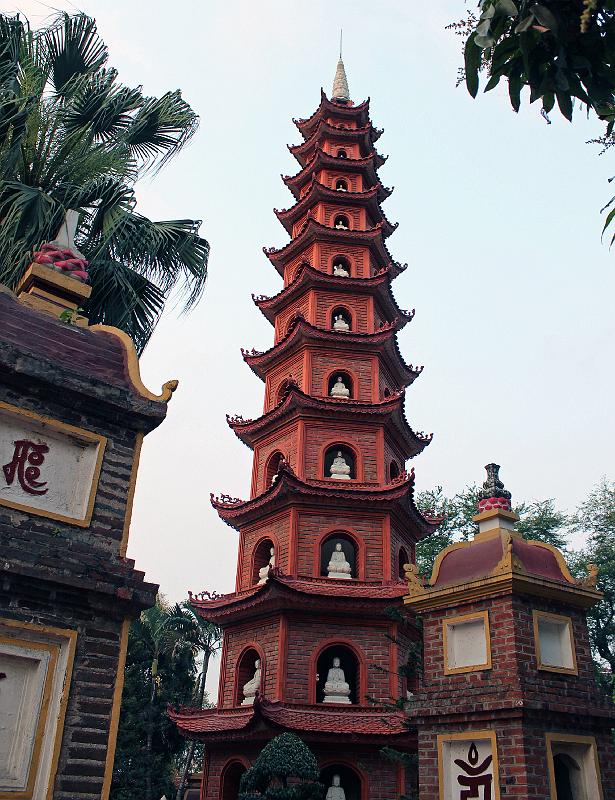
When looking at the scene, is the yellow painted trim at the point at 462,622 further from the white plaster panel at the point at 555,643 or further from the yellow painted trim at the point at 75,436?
the yellow painted trim at the point at 75,436

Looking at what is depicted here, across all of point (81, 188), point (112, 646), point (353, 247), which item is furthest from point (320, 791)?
point (353, 247)

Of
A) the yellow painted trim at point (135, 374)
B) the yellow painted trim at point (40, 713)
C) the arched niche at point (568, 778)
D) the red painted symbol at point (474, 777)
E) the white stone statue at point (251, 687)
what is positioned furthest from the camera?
the white stone statue at point (251, 687)

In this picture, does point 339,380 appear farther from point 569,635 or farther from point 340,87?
point 340,87

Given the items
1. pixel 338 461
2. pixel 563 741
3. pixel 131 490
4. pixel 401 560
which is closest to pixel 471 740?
pixel 563 741

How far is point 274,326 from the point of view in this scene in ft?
72.2

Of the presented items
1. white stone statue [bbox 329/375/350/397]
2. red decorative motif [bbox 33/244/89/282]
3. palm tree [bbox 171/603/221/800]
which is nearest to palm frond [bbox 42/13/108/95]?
red decorative motif [bbox 33/244/89/282]

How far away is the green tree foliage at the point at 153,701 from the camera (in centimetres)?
2398

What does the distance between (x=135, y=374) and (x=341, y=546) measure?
34.1 feet

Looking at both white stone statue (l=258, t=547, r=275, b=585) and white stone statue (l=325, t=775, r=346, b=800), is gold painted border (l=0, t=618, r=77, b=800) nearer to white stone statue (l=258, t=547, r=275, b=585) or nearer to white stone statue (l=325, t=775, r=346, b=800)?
white stone statue (l=325, t=775, r=346, b=800)

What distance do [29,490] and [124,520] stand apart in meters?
0.89

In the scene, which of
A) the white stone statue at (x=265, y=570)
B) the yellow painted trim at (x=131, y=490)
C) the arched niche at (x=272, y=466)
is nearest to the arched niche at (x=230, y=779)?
the white stone statue at (x=265, y=570)

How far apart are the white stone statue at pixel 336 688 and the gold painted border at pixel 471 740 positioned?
6.01 meters

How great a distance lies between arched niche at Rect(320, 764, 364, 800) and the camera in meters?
14.5

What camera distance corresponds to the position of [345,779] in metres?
14.7
